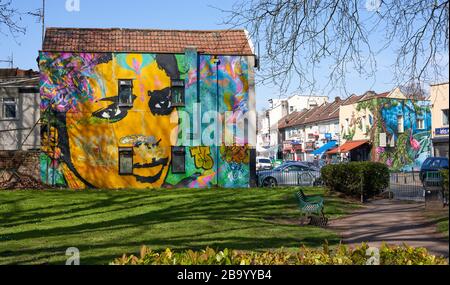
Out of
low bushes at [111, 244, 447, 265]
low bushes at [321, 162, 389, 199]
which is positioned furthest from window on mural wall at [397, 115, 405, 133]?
low bushes at [111, 244, 447, 265]

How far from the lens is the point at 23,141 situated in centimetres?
3197

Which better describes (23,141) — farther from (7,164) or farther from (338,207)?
(338,207)

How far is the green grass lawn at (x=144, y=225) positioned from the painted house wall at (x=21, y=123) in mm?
10379

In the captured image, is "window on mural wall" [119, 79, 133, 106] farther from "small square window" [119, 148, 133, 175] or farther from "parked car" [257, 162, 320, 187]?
"parked car" [257, 162, 320, 187]

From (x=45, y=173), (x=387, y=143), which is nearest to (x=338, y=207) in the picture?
(x=45, y=173)

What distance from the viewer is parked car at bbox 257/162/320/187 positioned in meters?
30.8

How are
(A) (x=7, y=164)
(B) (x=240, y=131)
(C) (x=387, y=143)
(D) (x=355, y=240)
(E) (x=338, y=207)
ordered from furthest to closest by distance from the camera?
1. (C) (x=387, y=143)
2. (B) (x=240, y=131)
3. (A) (x=7, y=164)
4. (E) (x=338, y=207)
5. (D) (x=355, y=240)

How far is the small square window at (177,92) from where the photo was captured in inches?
1183

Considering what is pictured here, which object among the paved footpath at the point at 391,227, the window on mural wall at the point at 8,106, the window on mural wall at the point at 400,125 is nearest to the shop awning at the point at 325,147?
the window on mural wall at the point at 400,125

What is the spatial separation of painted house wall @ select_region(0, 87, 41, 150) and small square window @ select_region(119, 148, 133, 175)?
248 inches

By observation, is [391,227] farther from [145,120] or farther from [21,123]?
[21,123]

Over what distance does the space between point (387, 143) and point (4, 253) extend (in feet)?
160

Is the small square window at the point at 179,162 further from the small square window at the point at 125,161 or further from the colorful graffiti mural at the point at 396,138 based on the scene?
the colorful graffiti mural at the point at 396,138
